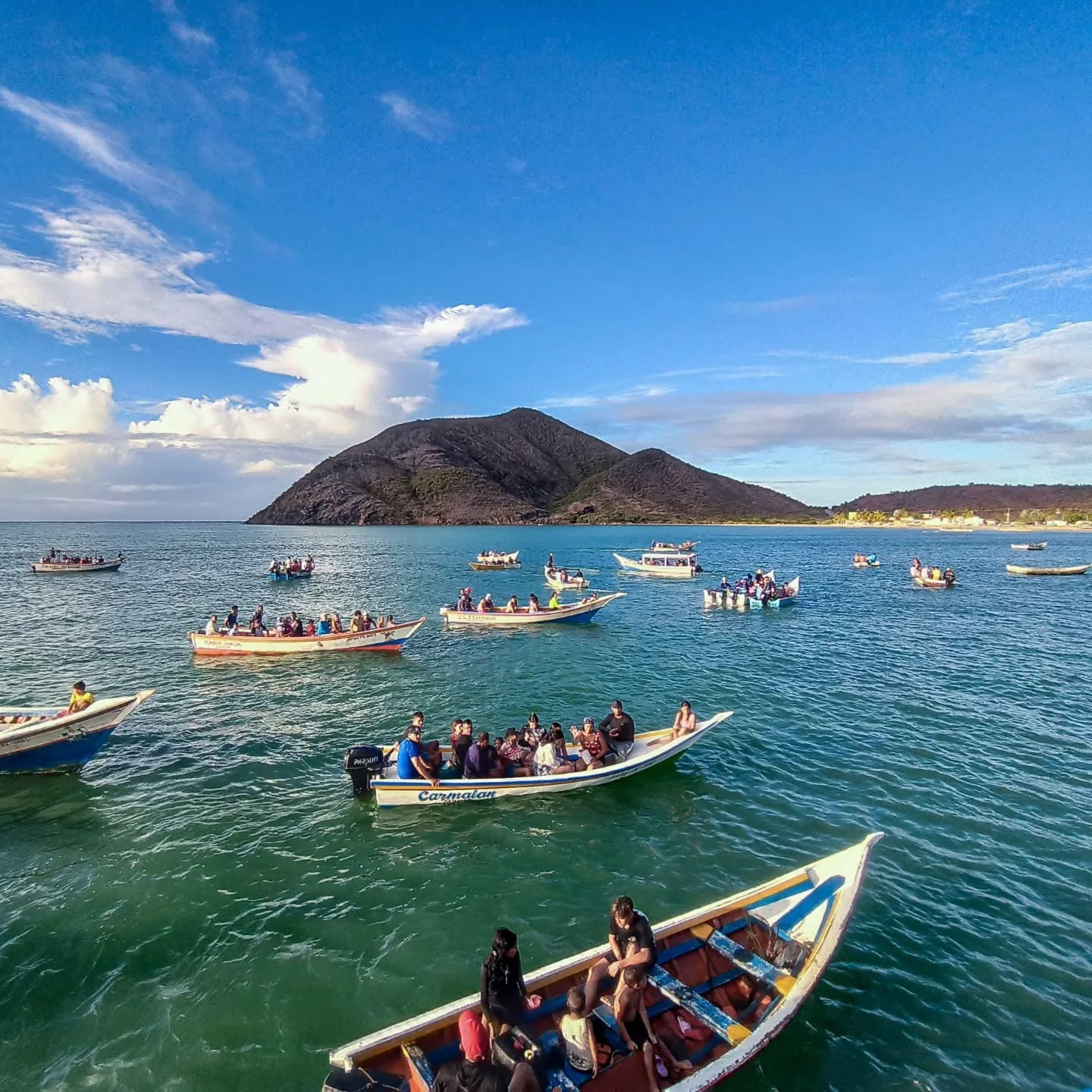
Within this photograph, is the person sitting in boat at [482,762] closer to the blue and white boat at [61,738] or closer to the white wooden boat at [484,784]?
the white wooden boat at [484,784]

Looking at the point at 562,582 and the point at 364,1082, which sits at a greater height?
the point at 562,582

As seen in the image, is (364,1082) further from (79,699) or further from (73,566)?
(73,566)

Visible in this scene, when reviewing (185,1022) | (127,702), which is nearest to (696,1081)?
(185,1022)

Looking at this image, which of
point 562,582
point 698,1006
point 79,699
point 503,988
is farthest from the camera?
point 562,582

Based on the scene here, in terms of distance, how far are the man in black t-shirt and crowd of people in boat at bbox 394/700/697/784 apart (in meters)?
7.15

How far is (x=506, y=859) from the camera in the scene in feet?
44.3

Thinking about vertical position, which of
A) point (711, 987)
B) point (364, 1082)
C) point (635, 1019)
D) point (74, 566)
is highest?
point (74, 566)

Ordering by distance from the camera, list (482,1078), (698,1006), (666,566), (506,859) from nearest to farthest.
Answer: (482,1078) < (698,1006) < (506,859) < (666,566)

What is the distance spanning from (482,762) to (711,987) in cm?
786

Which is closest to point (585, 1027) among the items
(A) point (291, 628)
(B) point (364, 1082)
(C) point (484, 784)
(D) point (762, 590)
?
(B) point (364, 1082)

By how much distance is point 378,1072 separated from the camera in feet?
23.6

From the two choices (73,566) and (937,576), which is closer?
(937,576)

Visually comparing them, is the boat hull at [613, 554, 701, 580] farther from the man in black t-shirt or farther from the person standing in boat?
the person standing in boat

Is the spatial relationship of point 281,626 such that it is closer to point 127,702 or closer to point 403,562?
point 127,702
